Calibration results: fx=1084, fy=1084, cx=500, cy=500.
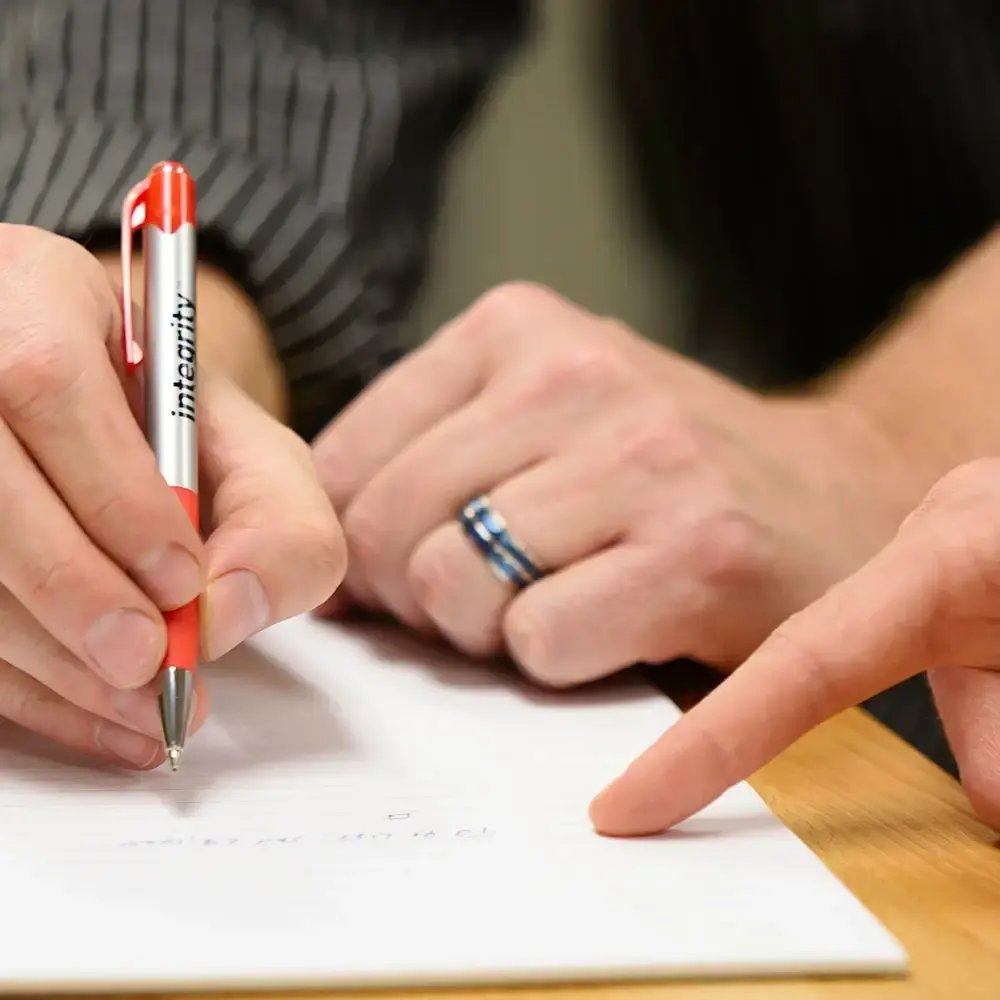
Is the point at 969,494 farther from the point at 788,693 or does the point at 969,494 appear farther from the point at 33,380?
the point at 33,380

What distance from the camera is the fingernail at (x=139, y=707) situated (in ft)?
0.88

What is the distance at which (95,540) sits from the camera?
26 centimetres

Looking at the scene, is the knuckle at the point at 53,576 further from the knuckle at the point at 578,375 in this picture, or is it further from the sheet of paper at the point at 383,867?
the knuckle at the point at 578,375

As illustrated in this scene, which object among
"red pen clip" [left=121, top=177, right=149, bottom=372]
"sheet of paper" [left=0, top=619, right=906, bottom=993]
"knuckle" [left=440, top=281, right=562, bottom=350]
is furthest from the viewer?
"knuckle" [left=440, top=281, right=562, bottom=350]

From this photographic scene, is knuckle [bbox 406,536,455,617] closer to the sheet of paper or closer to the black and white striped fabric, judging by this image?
the sheet of paper

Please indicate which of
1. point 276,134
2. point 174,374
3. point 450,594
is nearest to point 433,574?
point 450,594

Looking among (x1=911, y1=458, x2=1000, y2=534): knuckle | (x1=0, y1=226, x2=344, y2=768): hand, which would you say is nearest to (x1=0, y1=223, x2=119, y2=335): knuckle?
(x1=0, y1=226, x2=344, y2=768): hand

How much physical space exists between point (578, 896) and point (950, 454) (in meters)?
0.31

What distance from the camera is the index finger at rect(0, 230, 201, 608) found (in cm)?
26

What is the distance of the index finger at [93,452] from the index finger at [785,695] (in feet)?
0.39

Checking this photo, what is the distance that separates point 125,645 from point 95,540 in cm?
3

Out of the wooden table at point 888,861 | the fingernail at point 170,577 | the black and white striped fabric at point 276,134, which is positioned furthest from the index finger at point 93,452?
the black and white striped fabric at point 276,134

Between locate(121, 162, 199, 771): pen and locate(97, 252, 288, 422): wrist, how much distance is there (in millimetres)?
126

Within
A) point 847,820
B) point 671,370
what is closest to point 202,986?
point 847,820
